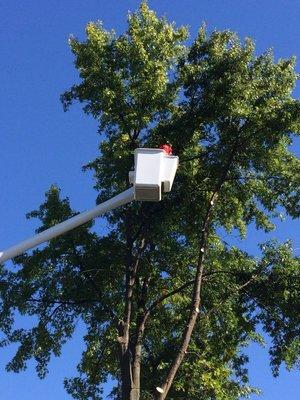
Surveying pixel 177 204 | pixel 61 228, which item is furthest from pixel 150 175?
pixel 177 204

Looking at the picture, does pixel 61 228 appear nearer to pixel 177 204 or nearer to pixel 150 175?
pixel 150 175

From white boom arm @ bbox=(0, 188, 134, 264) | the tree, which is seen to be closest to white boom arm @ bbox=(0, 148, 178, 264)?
white boom arm @ bbox=(0, 188, 134, 264)

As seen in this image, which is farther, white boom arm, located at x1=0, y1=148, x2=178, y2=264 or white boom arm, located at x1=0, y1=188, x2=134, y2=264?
white boom arm, located at x1=0, y1=188, x2=134, y2=264

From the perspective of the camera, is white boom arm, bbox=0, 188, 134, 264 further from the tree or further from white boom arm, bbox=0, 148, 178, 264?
the tree

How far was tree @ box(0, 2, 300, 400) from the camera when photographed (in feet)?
63.5

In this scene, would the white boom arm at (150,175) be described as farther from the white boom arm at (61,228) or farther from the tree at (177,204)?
the tree at (177,204)

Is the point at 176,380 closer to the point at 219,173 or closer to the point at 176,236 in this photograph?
the point at 176,236

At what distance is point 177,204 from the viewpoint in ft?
66.1

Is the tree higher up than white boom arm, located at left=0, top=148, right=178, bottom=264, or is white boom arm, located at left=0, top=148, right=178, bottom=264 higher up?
the tree

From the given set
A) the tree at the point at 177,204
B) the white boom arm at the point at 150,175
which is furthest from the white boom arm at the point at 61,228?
the tree at the point at 177,204

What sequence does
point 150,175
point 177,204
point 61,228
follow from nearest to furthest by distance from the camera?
1. point 150,175
2. point 61,228
3. point 177,204

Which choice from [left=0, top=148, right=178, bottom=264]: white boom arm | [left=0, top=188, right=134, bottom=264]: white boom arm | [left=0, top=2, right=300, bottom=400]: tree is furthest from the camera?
[left=0, top=2, right=300, bottom=400]: tree

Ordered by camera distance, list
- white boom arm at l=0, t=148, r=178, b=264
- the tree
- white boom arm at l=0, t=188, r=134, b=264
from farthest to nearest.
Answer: the tree
white boom arm at l=0, t=188, r=134, b=264
white boom arm at l=0, t=148, r=178, b=264

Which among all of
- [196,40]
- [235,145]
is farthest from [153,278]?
[196,40]
